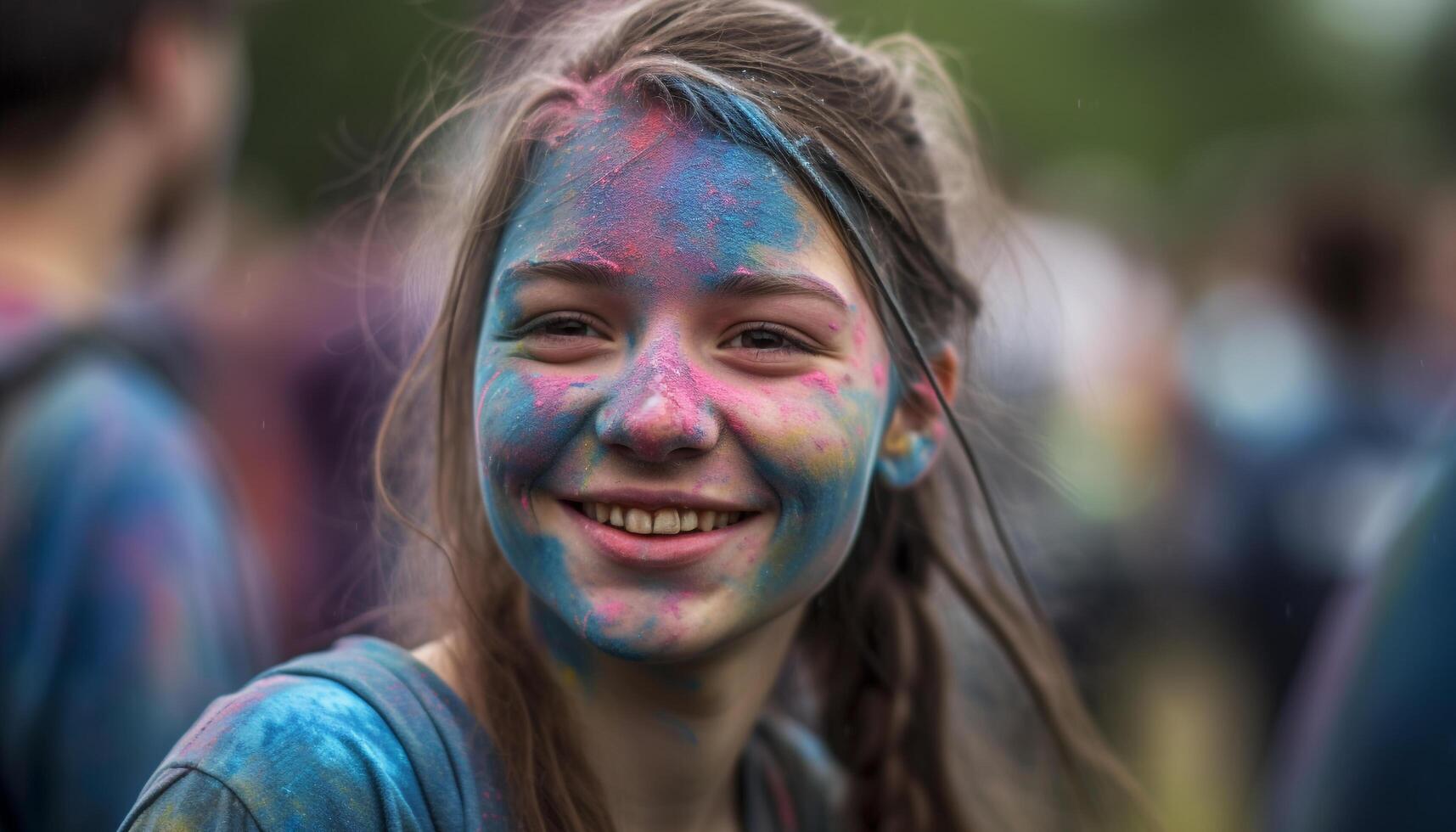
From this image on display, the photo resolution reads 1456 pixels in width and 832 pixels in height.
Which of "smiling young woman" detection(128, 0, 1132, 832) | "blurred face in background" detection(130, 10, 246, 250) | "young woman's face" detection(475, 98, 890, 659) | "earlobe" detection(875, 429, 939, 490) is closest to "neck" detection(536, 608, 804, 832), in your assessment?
"smiling young woman" detection(128, 0, 1132, 832)

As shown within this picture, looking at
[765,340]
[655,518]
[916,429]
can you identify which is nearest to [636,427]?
[655,518]

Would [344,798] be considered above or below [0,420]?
below

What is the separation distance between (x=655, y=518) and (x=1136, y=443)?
18.0ft

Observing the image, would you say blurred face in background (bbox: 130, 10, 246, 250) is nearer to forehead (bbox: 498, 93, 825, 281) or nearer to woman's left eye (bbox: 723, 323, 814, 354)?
forehead (bbox: 498, 93, 825, 281)

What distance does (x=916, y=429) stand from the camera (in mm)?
2199

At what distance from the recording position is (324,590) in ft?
14.0

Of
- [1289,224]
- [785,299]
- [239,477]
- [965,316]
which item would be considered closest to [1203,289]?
[1289,224]

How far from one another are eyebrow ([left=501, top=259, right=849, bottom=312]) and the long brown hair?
0.34 feet

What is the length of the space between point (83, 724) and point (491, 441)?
44.7 inches

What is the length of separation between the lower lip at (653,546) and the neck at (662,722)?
220 millimetres

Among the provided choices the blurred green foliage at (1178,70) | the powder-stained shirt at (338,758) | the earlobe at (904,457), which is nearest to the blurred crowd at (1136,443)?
the earlobe at (904,457)

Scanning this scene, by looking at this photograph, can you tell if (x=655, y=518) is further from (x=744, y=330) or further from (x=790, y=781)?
(x=790, y=781)

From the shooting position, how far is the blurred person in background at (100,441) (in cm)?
243

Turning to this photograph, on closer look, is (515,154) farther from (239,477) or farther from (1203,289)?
(1203,289)
